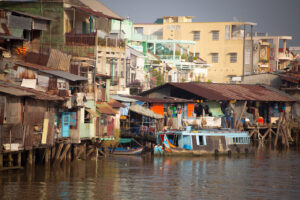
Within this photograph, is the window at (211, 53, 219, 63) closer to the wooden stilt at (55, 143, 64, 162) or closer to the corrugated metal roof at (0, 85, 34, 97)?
the wooden stilt at (55, 143, 64, 162)

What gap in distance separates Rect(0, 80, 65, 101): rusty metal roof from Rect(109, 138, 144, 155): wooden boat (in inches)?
395

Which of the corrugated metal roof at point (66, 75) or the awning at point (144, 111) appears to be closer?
the corrugated metal roof at point (66, 75)

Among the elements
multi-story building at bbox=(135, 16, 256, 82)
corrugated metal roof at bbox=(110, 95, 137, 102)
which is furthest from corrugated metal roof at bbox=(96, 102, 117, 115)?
multi-story building at bbox=(135, 16, 256, 82)

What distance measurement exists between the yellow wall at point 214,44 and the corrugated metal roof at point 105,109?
3716 cm

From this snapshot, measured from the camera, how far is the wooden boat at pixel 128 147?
42.4 meters

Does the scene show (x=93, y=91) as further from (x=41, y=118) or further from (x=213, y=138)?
(x=213, y=138)

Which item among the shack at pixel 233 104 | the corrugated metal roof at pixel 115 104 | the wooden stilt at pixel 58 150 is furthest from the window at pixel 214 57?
the wooden stilt at pixel 58 150

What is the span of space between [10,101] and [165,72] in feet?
101

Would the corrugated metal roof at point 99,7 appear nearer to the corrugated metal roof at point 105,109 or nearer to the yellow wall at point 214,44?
the corrugated metal roof at point 105,109

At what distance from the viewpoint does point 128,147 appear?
144 ft

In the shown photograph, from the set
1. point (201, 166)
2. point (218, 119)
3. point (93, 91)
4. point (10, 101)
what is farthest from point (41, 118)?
point (218, 119)

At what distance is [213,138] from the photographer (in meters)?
44.8

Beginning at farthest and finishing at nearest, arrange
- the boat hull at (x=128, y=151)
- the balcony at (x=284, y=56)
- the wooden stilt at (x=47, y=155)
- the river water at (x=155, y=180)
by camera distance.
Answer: the balcony at (x=284, y=56), the boat hull at (x=128, y=151), the wooden stilt at (x=47, y=155), the river water at (x=155, y=180)

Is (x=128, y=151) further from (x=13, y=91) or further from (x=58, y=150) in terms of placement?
(x=13, y=91)
